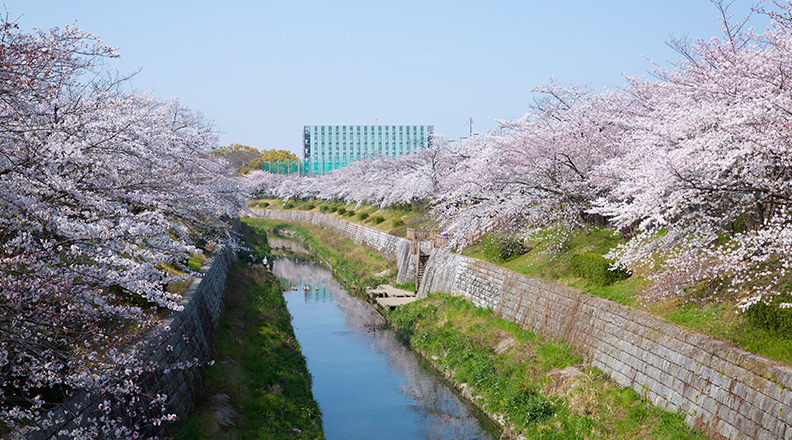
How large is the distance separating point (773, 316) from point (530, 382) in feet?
19.1

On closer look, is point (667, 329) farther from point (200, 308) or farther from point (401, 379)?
point (200, 308)

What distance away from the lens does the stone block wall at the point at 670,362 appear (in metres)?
8.38

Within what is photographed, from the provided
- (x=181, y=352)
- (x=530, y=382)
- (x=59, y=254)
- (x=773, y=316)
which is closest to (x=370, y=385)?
(x=530, y=382)

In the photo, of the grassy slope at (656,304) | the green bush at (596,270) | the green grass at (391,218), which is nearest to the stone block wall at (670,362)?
the grassy slope at (656,304)

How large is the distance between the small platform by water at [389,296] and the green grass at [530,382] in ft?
11.8

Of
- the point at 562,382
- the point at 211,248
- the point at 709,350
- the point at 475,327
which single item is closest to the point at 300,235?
the point at 211,248

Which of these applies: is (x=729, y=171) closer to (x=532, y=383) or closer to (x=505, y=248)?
(x=532, y=383)

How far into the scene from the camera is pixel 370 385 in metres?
16.8

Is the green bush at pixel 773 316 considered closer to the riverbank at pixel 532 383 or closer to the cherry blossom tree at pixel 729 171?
the cherry blossom tree at pixel 729 171

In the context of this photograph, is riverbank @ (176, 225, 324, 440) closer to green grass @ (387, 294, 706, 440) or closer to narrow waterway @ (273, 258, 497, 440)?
narrow waterway @ (273, 258, 497, 440)

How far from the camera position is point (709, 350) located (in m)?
9.73

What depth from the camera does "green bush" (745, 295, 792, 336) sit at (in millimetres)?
8844

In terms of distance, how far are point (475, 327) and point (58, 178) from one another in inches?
554

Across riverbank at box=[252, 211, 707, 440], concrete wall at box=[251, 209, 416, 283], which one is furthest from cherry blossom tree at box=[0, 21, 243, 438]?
concrete wall at box=[251, 209, 416, 283]
